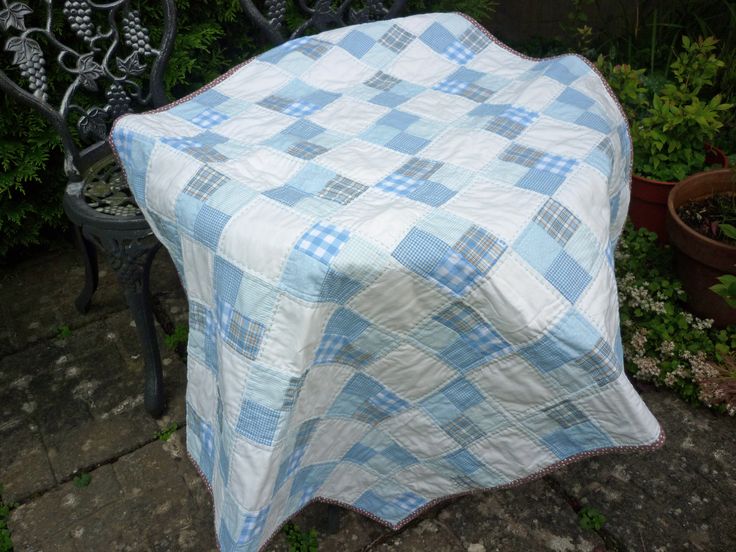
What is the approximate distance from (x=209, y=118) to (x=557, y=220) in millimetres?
912

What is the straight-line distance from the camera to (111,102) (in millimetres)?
2004

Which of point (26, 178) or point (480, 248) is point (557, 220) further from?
point (26, 178)

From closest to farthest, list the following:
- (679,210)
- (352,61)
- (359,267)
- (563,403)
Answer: (359,267)
(563,403)
(352,61)
(679,210)

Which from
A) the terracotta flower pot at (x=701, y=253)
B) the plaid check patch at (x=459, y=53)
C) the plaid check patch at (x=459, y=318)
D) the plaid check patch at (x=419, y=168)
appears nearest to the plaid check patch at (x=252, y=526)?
the plaid check patch at (x=459, y=318)

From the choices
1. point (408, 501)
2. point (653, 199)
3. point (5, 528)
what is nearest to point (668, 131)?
point (653, 199)

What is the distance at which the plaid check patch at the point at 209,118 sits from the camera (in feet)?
5.16

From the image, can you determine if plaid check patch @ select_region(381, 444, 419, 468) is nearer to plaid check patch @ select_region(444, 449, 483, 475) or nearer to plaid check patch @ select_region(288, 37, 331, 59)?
plaid check patch @ select_region(444, 449, 483, 475)

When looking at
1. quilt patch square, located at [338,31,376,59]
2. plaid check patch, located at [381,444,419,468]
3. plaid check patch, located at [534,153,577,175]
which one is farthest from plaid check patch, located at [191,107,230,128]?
plaid check patch, located at [381,444,419,468]

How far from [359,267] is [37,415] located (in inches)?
66.7

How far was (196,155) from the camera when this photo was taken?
4.65 ft

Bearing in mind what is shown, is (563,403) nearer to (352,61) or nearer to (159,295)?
(352,61)

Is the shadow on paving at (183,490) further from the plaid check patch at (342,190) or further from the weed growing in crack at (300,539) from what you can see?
the plaid check patch at (342,190)

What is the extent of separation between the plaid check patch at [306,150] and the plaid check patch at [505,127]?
1.34 feet

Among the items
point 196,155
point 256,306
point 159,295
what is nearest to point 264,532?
point 256,306
